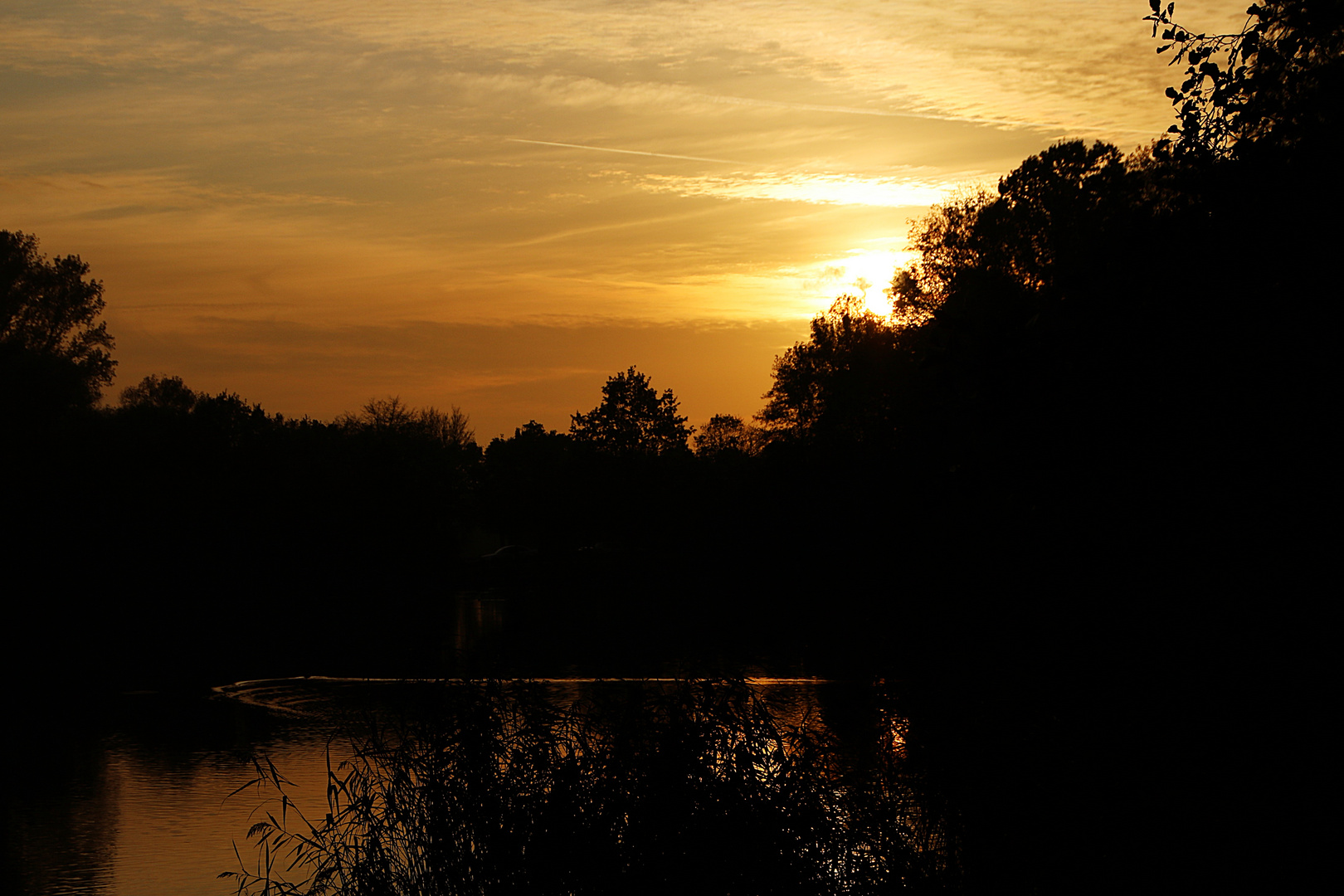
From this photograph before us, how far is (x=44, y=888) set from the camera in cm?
1438

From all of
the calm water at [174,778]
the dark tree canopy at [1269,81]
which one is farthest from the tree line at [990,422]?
the calm water at [174,778]

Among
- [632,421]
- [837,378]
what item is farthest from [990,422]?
[632,421]

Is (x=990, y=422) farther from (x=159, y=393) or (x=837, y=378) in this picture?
(x=159, y=393)

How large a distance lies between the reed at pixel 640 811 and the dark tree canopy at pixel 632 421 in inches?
3642

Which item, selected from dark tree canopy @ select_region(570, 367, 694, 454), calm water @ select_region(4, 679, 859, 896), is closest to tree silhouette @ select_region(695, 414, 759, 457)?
dark tree canopy @ select_region(570, 367, 694, 454)

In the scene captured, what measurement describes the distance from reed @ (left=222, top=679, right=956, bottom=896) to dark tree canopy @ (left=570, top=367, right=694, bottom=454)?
92519 mm

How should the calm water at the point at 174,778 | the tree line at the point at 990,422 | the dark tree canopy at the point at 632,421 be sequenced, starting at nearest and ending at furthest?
the tree line at the point at 990,422
the calm water at the point at 174,778
the dark tree canopy at the point at 632,421

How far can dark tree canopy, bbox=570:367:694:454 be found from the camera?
106 m

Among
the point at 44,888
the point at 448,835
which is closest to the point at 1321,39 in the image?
the point at 448,835

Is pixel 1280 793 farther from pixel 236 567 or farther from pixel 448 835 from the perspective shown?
pixel 236 567

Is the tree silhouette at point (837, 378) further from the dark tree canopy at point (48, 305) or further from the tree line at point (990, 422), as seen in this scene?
the dark tree canopy at point (48, 305)

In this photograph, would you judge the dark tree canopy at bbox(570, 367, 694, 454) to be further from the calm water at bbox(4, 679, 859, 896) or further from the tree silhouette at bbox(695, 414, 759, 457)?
the calm water at bbox(4, 679, 859, 896)

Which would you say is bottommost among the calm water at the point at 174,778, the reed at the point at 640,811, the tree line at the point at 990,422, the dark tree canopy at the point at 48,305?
the calm water at the point at 174,778

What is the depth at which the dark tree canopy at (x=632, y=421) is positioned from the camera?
106 meters
